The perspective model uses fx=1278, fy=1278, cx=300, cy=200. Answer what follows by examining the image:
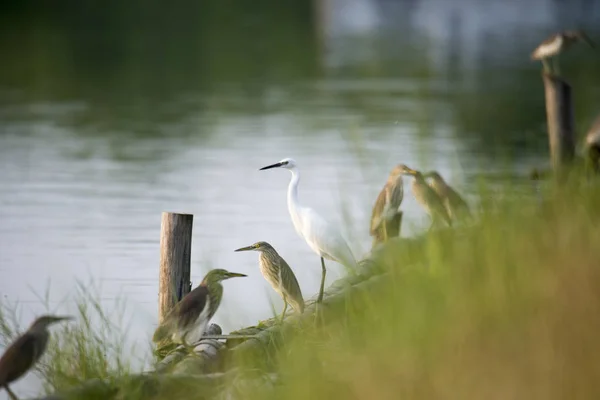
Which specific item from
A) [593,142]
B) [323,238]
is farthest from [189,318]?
[593,142]

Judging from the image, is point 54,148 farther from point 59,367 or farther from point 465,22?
point 465,22

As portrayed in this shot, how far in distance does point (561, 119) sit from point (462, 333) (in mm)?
5898

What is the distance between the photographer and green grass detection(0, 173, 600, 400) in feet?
Answer: 14.1

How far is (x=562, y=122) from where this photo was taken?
400 inches

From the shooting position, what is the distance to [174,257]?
6805 millimetres

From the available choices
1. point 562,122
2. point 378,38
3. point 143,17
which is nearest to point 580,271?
point 562,122

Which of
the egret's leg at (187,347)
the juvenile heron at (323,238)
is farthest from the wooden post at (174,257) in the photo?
the juvenile heron at (323,238)

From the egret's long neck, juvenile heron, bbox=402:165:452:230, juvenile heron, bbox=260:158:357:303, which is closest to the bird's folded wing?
juvenile heron, bbox=260:158:357:303

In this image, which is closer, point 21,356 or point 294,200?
point 21,356

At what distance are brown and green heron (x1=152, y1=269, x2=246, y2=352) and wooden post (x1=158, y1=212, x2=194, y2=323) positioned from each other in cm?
42

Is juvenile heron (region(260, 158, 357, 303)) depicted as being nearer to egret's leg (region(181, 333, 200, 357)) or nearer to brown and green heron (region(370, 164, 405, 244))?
brown and green heron (region(370, 164, 405, 244))

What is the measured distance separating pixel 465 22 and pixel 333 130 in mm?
28495

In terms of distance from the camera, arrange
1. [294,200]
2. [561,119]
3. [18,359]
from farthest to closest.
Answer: [561,119]
[294,200]
[18,359]

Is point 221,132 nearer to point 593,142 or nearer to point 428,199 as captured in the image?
point 593,142
